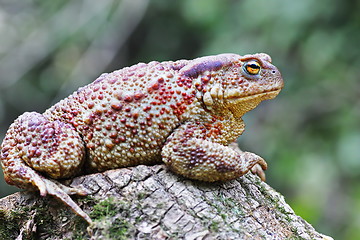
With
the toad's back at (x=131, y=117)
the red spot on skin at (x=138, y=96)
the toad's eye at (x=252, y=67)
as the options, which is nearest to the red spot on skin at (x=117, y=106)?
the toad's back at (x=131, y=117)

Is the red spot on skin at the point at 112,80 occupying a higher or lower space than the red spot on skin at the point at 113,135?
higher

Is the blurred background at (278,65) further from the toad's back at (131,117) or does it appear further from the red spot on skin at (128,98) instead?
the red spot on skin at (128,98)

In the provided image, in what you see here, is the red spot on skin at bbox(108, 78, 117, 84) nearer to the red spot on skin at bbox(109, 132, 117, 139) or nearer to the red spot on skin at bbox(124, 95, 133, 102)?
the red spot on skin at bbox(124, 95, 133, 102)

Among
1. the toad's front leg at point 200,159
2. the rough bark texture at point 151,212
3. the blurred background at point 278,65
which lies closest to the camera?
the rough bark texture at point 151,212

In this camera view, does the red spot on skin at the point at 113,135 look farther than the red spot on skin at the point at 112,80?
No

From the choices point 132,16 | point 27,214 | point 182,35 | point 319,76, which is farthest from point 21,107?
point 27,214

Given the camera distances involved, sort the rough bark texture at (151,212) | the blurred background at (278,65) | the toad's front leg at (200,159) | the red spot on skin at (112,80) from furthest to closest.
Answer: the blurred background at (278,65) → the red spot on skin at (112,80) → the toad's front leg at (200,159) → the rough bark texture at (151,212)

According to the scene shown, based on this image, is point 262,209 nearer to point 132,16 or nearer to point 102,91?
point 102,91

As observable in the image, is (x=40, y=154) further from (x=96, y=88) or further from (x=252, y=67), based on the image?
(x=252, y=67)
